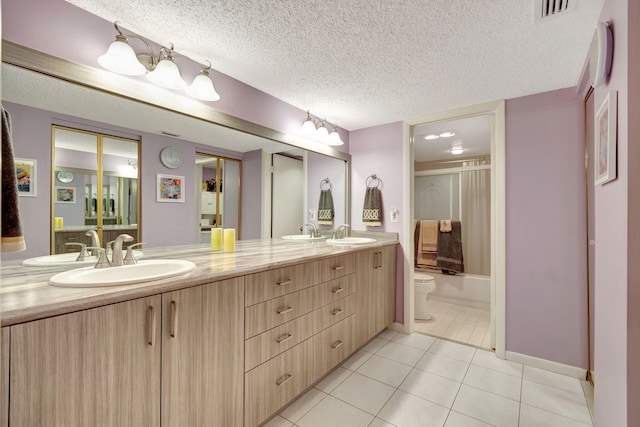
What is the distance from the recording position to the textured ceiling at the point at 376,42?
Answer: 1.31m

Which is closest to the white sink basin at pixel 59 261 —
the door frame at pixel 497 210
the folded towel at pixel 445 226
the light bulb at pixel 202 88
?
the light bulb at pixel 202 88

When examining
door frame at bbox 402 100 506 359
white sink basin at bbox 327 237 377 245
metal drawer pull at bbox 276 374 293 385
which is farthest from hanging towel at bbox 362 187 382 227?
metal drawer pull at bbox 276 374 293 385

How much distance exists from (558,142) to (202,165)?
8.33 feet

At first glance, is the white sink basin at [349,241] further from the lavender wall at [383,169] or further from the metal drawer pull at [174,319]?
the metal drawer pull at [174,319]

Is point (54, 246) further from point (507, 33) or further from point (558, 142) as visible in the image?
point (558, 142)

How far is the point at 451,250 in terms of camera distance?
387 centimetres

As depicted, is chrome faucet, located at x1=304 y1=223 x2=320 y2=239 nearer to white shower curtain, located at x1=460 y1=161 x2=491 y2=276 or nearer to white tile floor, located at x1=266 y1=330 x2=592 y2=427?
white tile floor, located at x1=266 y1=330 x2=592 y2=427

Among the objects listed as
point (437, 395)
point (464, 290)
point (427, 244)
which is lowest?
point (437, 395)

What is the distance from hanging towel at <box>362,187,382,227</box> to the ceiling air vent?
5.92 ft

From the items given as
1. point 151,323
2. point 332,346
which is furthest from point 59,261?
point 332,346

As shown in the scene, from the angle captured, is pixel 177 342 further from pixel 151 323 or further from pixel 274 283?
pixel 274 283

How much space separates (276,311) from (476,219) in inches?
142

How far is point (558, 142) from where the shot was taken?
210cm

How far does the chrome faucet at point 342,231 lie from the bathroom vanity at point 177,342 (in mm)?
871
